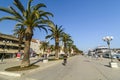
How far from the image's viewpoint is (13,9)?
19.6 meters

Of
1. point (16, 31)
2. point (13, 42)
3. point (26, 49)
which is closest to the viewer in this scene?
point (26, 49)

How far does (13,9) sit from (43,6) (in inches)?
159

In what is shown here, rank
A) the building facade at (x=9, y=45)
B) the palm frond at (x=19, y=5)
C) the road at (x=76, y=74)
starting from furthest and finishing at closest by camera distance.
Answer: the building facade at (x=9, y=45) → the palm frond at (x=19, y=5) → the road at (x=76, y=74)

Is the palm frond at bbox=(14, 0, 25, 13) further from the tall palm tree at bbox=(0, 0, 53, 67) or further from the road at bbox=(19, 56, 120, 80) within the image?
the road at bbox=(19, 56, 120, 80)

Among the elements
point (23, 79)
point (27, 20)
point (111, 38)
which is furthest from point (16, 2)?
point (111, 38)

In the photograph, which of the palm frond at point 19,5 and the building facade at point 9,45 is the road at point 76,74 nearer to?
the palm frond at point 19,5

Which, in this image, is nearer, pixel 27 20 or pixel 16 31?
pixel 27 20

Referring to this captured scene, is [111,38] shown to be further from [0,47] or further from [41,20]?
[0,47]

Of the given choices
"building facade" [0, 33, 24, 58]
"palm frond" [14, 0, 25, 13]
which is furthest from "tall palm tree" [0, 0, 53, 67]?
"building facade" [0, 33, 24, 58]

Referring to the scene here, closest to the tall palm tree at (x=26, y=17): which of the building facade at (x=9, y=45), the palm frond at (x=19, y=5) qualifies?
the palm frond at (x=19, y=5)

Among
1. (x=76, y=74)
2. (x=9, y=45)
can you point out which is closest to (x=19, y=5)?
(x=76, y=74)

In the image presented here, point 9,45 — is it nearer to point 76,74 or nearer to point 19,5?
point 19,5

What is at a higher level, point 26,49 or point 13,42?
point 13,42

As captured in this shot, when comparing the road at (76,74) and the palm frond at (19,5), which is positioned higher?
the palm frond at (19,5)
